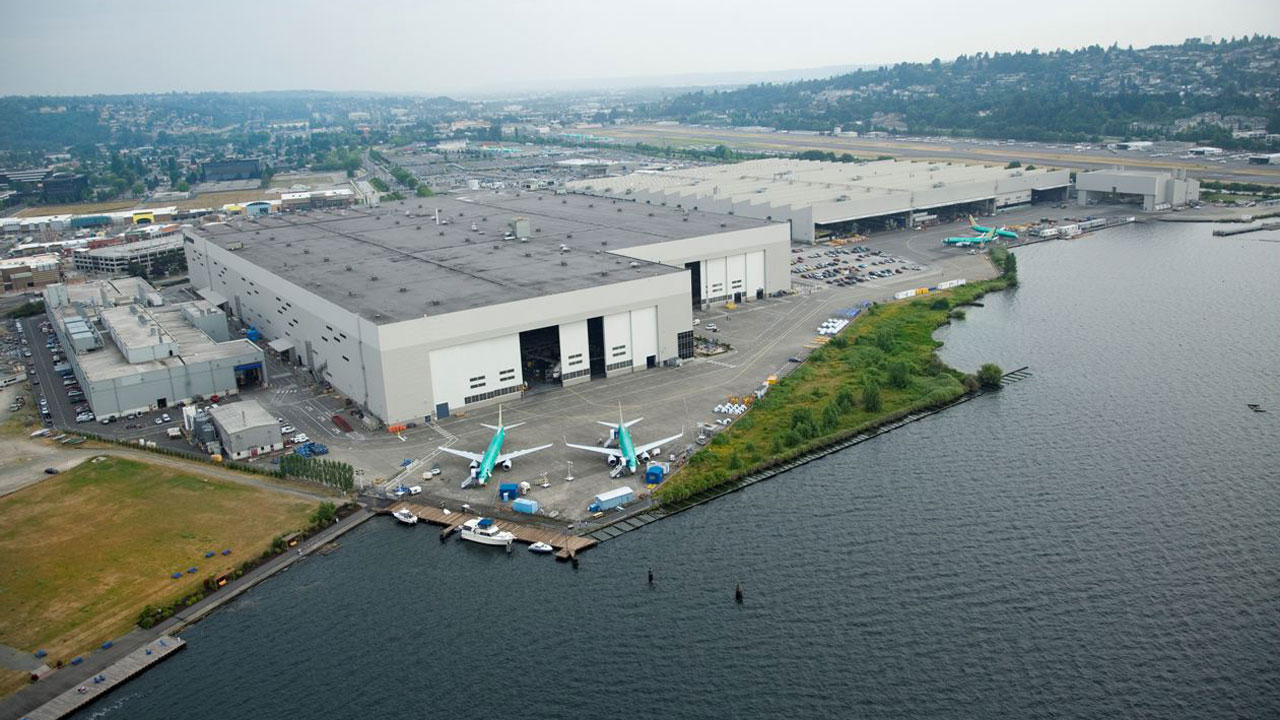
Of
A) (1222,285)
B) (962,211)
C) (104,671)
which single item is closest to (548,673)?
(104,671)

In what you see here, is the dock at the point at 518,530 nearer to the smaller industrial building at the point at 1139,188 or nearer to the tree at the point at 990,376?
the tree at the point at 990,376

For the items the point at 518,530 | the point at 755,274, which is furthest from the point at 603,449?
the point at 755,274

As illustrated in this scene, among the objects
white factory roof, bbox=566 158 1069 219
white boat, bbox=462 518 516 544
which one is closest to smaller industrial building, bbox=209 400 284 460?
white boat, bbox=462 518 516 544

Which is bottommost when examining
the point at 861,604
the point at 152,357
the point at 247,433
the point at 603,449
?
the point at 861,604

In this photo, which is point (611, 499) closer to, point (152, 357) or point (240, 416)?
point (240, 416)

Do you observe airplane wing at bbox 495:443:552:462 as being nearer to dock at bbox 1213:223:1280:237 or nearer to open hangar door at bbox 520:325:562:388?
open hangar door at bbox 520:325:562:388

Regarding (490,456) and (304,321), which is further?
(304,321)

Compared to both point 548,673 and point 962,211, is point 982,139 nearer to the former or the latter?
point 962,211
